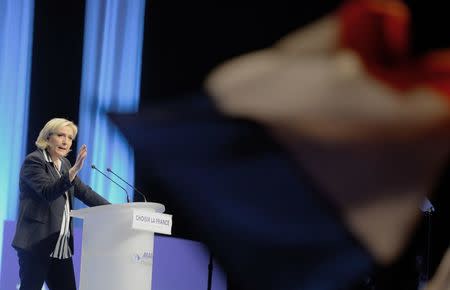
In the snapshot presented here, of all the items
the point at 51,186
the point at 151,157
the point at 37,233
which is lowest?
the point at 37,233

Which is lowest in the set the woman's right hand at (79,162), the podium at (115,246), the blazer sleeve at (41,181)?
the podium at (115,246)

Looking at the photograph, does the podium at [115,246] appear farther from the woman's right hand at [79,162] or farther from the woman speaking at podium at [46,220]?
the woman's right hand at [79,162]

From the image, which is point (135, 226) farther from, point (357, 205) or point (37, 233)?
point (357, 205)

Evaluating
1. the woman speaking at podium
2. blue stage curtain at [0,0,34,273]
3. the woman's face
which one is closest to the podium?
the woman speaking at podium

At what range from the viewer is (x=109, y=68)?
19.8 ft

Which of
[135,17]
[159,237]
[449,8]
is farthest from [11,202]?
[449,8]

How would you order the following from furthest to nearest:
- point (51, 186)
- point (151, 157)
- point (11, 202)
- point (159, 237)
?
point (11, 202) → point (159, 237) → point (51, 186) → point (151, 157)

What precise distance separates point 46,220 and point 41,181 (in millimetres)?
201

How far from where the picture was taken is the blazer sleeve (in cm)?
319

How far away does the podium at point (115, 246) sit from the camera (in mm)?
3312

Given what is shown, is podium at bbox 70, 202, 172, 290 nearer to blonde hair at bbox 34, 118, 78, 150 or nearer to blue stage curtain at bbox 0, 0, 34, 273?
blonde hair at bbox 34, 118, 78, 150

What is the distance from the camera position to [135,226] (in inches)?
131

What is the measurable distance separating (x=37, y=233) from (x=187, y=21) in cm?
243

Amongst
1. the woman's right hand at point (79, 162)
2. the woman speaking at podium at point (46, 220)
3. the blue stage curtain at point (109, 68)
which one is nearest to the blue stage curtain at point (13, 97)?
the blue stage curtain at point (109, 68)
